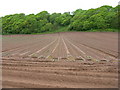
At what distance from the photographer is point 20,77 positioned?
294 centimetres

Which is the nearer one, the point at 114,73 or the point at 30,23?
the point at 114,73

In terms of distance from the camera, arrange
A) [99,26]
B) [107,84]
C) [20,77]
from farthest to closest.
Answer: [99,26]
[20,77]
[107,84]

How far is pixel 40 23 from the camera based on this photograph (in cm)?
5016

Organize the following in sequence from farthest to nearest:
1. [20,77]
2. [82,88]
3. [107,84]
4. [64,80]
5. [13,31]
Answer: [13,31], [20,77], [64,80], [107,84], [82,88]

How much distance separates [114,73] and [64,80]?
1.89 meters

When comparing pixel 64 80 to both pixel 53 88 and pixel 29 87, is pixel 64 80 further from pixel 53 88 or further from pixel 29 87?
pixel 29 87

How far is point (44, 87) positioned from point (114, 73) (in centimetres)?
253

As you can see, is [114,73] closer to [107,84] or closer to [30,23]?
[107,84]

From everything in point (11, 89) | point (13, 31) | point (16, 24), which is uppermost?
point (16, 24)

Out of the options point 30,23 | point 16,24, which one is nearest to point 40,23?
point 30,23

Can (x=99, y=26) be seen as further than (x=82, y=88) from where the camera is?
Yes

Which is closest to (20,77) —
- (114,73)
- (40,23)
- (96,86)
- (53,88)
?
(53,88)

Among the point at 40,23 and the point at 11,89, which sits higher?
the point at 40,23

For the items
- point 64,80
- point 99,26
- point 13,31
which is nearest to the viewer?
Result: point 64,80
